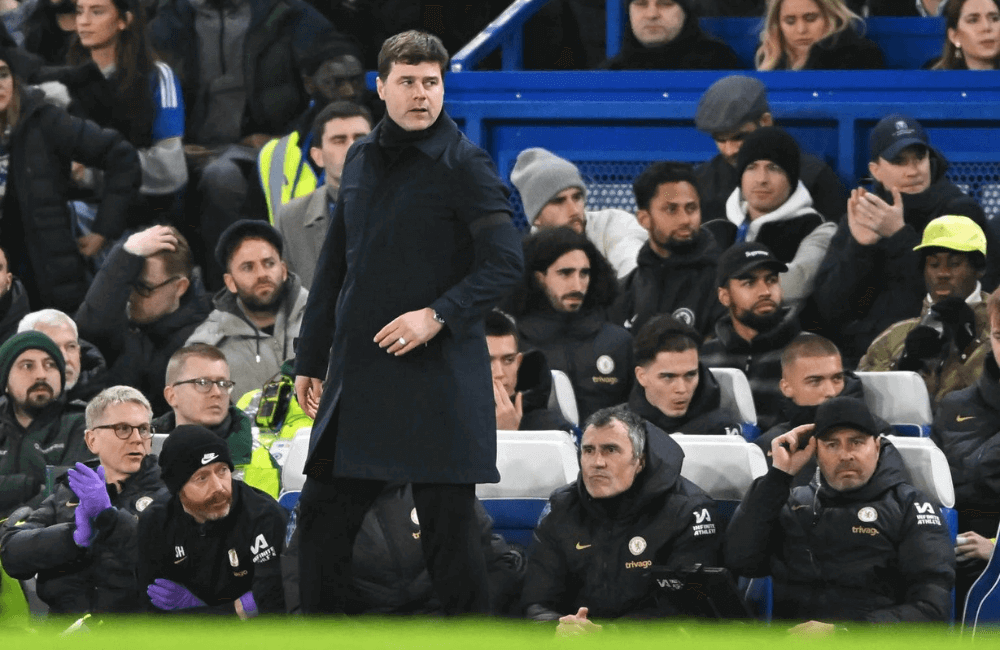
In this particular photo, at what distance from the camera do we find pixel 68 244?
9375 millimetres

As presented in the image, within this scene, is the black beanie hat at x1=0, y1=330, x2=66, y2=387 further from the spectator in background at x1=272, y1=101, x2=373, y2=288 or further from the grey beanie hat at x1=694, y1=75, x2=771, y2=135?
the grey beanie hat at x1=694, y1=75, x2=771, y2=135

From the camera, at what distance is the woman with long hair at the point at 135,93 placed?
9688mm

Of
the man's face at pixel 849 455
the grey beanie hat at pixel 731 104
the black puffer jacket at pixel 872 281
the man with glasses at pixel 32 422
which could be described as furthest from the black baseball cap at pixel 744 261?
the man with glasses at pixel 32 422

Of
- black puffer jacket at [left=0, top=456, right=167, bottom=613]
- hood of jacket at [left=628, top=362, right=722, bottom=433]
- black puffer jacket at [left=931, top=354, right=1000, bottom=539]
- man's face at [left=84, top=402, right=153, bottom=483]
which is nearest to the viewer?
black puffer jacket at [left=931, top=354, right=1000, bottom=539]

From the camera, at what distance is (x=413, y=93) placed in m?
4.97

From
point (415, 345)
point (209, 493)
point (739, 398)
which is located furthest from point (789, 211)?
point (415, 345)

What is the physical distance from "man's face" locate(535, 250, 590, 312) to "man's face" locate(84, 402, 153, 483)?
1.76 meters

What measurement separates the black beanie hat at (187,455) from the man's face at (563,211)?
2388 millimetres

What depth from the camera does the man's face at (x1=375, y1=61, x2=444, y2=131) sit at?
495cm

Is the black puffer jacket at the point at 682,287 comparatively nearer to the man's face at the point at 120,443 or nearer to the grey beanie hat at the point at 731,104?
the grey beanie hat at the point at 731,104

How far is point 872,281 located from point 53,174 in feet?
13.1

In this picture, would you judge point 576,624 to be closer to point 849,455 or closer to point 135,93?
point 849,455

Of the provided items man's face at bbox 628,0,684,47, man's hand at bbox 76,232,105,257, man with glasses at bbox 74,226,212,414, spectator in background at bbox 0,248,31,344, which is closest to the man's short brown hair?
man with glasses at bbox 74,226,212,414

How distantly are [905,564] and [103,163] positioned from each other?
4.79m
